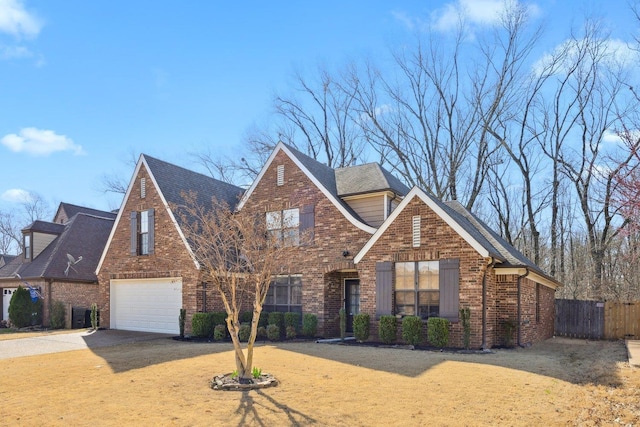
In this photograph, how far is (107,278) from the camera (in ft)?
66.2

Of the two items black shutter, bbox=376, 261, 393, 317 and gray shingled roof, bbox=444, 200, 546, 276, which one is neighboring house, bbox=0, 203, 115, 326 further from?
gray shingled roof, bbox=444, 200, 546, 276

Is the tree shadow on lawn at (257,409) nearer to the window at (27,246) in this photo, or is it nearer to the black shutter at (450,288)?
the black shutter at (450,288)

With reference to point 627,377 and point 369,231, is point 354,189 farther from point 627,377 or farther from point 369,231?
point 627,377

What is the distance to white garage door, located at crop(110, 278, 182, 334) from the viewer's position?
1816cm

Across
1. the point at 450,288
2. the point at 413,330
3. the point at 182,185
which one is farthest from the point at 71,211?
the point at 450,288

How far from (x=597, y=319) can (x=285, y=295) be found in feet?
39.6

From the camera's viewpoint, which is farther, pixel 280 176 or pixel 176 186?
pixel 176 186

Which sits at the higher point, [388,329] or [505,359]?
[388,329]

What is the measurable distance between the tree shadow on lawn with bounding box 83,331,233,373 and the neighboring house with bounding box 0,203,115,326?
21.6 feet

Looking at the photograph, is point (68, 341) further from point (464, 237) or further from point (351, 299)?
point (464, 237)

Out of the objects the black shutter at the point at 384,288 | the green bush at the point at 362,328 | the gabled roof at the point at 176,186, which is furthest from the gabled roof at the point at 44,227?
the black shutter at the point at 384,288

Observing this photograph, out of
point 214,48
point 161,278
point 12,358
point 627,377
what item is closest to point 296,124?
point 161,278

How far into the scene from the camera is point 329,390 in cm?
795

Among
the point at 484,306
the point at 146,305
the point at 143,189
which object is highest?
the point at 143,189
